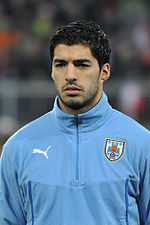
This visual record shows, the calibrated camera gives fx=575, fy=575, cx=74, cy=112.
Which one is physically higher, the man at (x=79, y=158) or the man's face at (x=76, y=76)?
the man's face at (x=76, y=76)

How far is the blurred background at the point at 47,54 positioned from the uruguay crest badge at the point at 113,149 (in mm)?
6521

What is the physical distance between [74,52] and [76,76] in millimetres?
125

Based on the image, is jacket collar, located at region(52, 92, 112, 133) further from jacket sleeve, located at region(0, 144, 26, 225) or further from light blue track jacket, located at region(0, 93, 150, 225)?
jacket sleeve, located at region(0, 144, 26, 225)

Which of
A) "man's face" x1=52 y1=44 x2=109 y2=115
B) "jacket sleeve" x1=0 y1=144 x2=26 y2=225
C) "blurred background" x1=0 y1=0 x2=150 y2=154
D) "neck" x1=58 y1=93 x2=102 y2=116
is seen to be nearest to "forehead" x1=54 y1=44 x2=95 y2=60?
"man's face" x1=52 y1=44 x2=109 y2=115

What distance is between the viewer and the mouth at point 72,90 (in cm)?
299

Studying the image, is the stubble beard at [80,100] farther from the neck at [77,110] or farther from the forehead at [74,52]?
the forehead at [74,52]

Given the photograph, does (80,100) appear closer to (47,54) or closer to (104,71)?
(104,71)

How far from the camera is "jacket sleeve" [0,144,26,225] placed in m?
3.07

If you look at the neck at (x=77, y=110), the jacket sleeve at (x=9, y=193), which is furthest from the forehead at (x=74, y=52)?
the jacket sleeve at (x=9, y=193)

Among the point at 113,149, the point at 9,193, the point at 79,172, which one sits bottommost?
the point at 9,193

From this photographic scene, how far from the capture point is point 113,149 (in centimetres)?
296

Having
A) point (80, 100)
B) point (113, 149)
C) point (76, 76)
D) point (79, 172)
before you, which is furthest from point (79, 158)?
point (76, 76)

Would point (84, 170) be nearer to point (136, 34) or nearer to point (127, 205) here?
point (127, 205)

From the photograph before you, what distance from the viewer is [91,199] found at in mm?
2887
